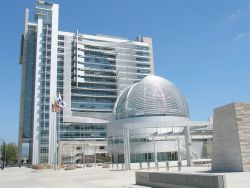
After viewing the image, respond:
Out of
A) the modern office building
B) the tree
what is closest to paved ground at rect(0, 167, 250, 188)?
the modern office building

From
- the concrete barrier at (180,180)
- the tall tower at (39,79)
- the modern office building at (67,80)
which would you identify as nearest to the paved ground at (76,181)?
the concrete barrier at (180,180)

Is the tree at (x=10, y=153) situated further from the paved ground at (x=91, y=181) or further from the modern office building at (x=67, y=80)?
the paved ground at (x=91, y=181)

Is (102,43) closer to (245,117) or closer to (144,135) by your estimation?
(144,135)

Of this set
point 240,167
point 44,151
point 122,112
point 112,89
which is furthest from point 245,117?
point 112,89

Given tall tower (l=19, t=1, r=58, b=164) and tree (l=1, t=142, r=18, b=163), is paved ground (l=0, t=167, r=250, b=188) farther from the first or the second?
tree (l=1, t=142, r=18, b=163)

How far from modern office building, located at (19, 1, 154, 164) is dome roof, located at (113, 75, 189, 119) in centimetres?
4477

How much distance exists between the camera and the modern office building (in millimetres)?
123250

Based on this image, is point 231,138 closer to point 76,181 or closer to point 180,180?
point 180,180

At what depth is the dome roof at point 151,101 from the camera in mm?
78562

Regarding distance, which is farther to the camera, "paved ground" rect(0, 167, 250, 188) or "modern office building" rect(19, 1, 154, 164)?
"modern office building" rect(19, 1, 154, 164)

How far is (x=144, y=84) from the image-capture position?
82.8 metres

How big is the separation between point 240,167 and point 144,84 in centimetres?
5570

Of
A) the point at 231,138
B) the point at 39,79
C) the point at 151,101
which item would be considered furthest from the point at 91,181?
the point at 39,79

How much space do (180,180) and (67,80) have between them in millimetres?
115636
